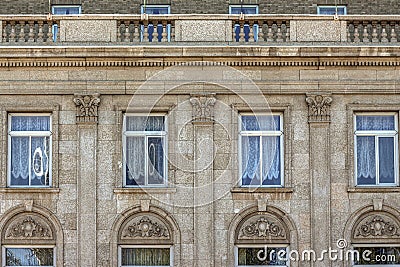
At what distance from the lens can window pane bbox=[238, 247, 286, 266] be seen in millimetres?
26094

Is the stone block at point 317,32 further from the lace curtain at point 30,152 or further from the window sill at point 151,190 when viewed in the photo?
the lace curtain at point 30,152

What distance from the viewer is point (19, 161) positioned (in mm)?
26469

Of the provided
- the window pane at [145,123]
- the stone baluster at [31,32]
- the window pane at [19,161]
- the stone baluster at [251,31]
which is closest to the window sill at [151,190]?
the window pane at [145,123]

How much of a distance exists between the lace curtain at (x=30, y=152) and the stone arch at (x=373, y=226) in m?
8.20

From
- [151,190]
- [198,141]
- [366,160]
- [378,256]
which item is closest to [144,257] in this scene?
[151,190]

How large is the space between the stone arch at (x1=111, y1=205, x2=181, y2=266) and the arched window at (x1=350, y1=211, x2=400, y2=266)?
185 inches

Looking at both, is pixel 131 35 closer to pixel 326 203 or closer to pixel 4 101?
pixel 4 101

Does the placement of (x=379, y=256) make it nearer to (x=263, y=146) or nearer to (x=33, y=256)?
(x=263, y=146)

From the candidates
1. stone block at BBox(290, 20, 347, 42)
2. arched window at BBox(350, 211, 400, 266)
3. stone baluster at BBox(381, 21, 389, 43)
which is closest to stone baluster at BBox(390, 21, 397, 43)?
stone baluster at BBox(381, 21, 389, 43)

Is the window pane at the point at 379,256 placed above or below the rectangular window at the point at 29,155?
below

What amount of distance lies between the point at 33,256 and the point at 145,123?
181 inches

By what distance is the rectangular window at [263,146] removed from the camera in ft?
87.1

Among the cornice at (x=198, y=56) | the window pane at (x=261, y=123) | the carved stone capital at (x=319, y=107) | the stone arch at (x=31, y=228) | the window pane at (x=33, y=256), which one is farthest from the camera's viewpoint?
the window pane at (x=261, y=123)

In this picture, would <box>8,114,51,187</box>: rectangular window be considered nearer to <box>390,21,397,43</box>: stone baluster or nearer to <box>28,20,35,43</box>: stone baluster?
<box>28,20,35,43</box>: stone baluster
